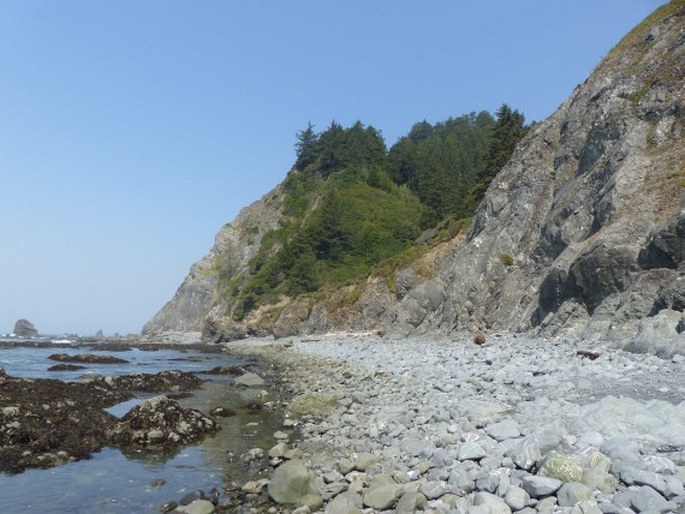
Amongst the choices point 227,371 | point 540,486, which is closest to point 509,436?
point 540,486

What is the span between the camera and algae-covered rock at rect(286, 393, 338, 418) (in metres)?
14.9

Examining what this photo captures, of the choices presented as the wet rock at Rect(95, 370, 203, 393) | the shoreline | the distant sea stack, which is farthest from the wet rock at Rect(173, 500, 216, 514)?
the distant sea stack

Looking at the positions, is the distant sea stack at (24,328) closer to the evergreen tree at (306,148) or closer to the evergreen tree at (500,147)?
the evergreen tree at (306,148)

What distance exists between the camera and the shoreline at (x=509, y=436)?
6.18m

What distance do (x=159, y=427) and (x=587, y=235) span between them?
890 inches

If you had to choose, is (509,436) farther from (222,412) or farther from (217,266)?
(217,266)

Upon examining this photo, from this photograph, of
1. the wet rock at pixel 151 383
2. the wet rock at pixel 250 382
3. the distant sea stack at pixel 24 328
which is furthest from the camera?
the distant sea stack at pixel 24 328

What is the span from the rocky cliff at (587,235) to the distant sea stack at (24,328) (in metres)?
105

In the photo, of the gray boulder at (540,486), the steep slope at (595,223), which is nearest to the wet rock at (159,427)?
the gray boulder at (540,486)

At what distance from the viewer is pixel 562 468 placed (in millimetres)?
6355

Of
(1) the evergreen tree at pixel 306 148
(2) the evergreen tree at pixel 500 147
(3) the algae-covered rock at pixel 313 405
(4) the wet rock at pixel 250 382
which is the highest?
(1) the evergreen tree at pixel 306 148

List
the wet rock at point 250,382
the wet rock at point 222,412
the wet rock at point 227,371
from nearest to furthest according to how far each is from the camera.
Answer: the wet rock at point 222,412, the wet rock at point 250,382, the wet rock at point 227,371

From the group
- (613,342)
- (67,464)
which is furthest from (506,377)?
(67,464)

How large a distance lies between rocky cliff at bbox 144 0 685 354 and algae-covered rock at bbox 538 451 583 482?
25.0 ft
